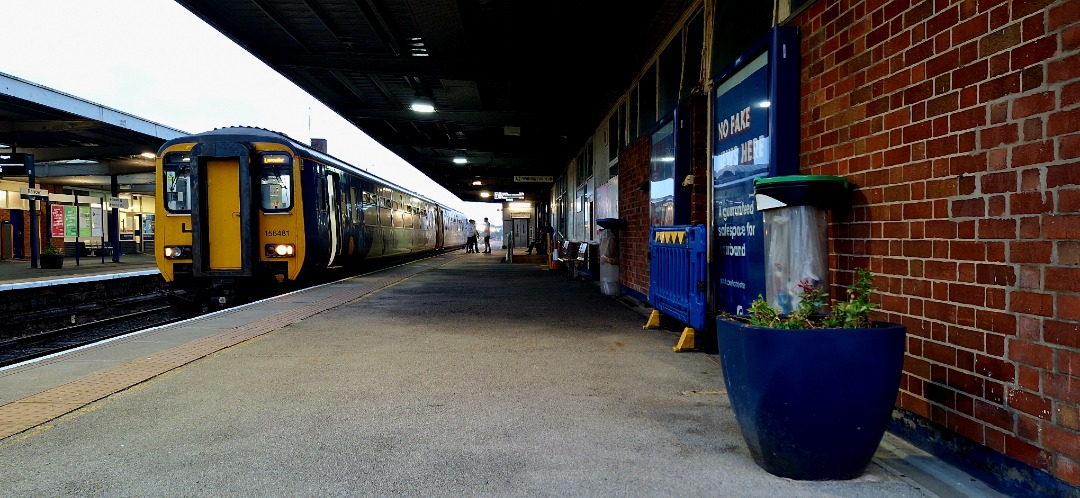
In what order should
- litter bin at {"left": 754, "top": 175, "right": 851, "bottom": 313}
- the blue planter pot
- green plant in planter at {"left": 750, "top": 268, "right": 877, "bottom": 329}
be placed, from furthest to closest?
1. litter bin at {"left": 754, "top": 175, "right": 851, "bottom": 313}
2. green plant in planter at {"left": 750, "top": 268, "right": 877, "bottom": 329}
3. the blue planter pot

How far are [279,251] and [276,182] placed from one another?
3.88 ft

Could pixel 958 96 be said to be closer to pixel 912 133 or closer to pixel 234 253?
pixel 912 133

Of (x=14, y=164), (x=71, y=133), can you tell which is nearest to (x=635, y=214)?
(x=71, y=133)

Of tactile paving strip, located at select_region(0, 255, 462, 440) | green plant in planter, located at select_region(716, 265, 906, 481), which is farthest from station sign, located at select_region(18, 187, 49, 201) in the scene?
green plant in planter, located at select_region(716, 265, 906, 481)

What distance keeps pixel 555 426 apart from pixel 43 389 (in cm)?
377

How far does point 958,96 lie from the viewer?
2.79m

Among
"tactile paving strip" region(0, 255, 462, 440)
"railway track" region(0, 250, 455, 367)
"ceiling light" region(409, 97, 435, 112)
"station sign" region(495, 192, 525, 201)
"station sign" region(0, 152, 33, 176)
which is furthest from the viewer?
"station sign" region(495, 192, 525, 201)

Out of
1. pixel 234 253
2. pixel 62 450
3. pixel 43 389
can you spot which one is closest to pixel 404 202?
pixel 234 253

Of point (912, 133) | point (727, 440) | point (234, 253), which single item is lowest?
point (727, 440)

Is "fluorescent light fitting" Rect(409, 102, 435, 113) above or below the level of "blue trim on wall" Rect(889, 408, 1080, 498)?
above

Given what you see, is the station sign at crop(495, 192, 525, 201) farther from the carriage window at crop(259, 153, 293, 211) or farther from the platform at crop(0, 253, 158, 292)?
the carriage window at crop(259, 153, 293, 211)

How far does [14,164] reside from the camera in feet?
58.6

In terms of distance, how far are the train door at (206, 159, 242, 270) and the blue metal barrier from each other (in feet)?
23.0

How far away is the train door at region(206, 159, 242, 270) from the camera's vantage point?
1000 centimetres
